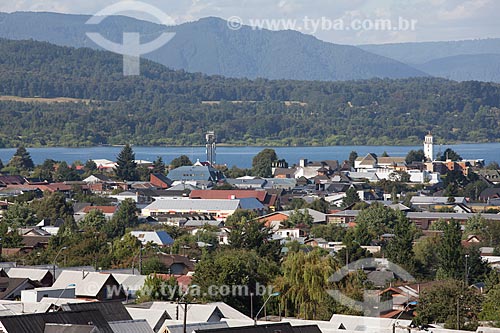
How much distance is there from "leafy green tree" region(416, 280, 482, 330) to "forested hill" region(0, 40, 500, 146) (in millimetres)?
112986

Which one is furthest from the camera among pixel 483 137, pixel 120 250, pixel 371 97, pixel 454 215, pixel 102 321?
pixel 371 97

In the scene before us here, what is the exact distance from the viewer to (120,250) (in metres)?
30.6

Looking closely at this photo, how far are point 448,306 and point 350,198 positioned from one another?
117 ft

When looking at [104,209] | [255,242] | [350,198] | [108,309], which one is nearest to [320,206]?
[350,198]

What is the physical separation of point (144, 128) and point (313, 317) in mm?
129459

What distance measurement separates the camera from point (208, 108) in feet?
570

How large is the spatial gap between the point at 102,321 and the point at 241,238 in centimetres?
1701

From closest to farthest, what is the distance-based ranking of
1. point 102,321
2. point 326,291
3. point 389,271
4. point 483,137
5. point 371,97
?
1. point 102,321
2. point 326,291
3. point 389,271
4. point 483,137
5. point 371,97

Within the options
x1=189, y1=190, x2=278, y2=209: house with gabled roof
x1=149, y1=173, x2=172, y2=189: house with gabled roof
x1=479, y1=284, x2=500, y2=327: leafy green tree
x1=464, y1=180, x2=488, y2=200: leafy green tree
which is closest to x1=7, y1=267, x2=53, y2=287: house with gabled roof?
x1=479, y1=284, x2=500, y2=327: leafy green tree

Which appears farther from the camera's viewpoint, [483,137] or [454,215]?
[483,137]

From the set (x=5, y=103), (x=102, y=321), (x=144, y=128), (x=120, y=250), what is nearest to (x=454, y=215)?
(x=120, y=250)

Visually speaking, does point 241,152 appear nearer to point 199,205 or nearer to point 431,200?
point 431,200

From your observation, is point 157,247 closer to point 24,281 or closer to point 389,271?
point 389,271

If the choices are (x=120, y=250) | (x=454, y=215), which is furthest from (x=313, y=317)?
(x=454, y=215)
